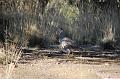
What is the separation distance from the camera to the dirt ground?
44.0 ft

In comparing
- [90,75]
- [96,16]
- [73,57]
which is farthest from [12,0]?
[90,75]

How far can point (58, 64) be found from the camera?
52.4ft

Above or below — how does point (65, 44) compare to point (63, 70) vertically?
above

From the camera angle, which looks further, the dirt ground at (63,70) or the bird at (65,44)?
the bird at (65,44)

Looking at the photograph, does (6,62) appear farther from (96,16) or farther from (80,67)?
(96,16)

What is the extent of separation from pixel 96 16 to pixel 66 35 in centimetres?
447

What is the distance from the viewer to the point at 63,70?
14500mm

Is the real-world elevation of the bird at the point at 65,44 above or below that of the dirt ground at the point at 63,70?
above

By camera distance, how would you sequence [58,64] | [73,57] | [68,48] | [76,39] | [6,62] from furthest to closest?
[76,39] → [68,48] → [73,57] → [58,64] → [6,62]

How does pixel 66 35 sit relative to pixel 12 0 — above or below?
below

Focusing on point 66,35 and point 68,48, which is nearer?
point 68,48

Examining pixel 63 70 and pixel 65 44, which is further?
pixel 65 44

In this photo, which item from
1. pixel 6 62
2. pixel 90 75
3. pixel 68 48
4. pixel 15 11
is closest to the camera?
pixel 90 75

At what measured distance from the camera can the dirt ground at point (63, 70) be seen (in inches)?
527
